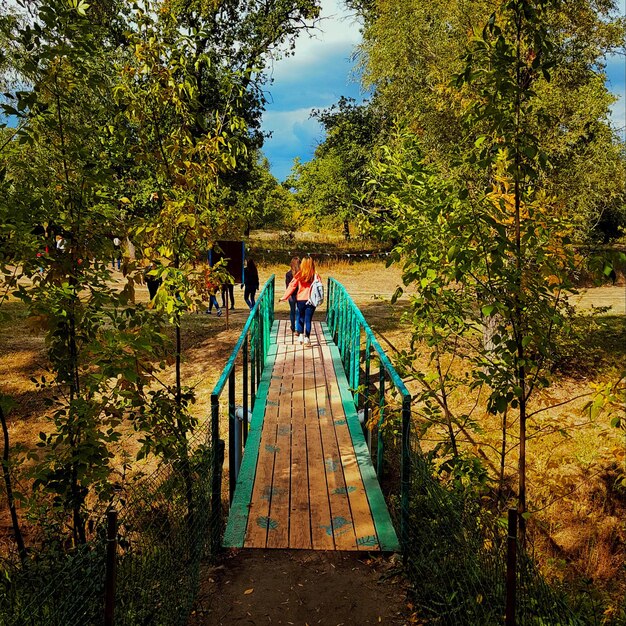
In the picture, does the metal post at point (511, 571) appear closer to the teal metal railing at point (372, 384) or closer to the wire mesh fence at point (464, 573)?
the wire mesh fence at point (464, 573)

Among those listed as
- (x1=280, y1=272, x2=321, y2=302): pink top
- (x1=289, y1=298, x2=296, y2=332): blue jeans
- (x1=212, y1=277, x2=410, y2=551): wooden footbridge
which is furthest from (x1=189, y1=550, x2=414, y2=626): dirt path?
(x1=289, y1=298, x2=296, y2=332): blue jeans

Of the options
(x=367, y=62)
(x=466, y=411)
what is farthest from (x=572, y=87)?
(x=466, y=411)

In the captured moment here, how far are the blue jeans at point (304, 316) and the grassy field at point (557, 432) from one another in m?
1.43

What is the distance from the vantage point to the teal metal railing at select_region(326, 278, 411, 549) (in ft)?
14.1

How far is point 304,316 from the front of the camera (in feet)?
35.4

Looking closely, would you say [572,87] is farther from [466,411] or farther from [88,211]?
[88,211]

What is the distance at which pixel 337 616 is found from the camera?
12.6ft

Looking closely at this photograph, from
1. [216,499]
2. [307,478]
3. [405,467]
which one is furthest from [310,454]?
[405,467]

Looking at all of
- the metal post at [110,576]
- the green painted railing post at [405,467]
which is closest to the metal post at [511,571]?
the green painted railing post at [405,467]

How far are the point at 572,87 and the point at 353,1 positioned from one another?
1049 centimetres

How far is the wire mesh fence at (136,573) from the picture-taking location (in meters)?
3.08

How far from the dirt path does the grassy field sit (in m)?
1.16

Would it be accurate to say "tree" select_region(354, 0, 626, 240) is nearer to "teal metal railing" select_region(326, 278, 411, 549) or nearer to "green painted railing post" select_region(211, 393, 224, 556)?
"teal metal railing" select_region(326, 278, 411, 549)

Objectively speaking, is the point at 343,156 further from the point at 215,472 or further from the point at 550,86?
the point at 215,472
